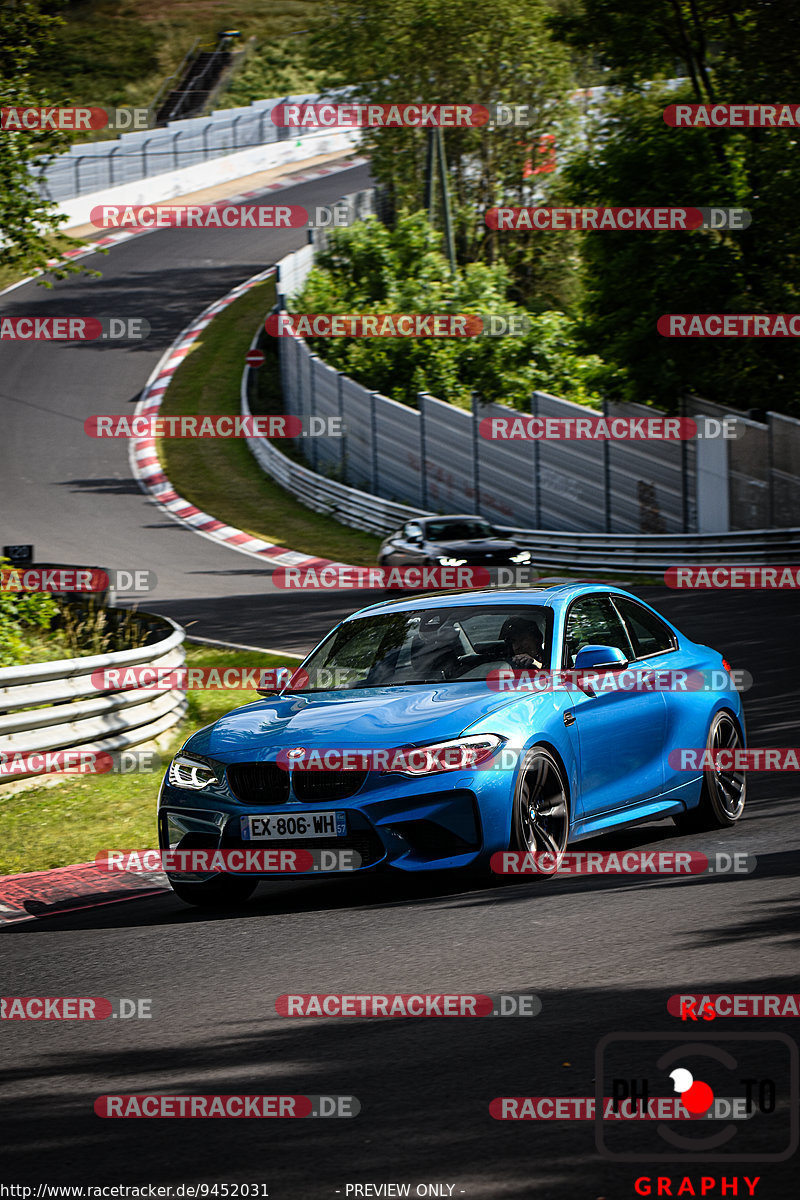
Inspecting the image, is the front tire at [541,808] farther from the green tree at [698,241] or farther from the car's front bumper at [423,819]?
the green tree at [698,241]

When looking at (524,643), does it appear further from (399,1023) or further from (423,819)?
(399,1023)

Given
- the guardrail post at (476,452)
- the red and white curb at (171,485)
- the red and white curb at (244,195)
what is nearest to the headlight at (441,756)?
the red and white curb at (171,485)

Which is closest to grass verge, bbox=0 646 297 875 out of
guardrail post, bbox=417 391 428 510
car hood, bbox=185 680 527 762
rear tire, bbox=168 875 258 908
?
rear tire, bbox=168 875 258 908

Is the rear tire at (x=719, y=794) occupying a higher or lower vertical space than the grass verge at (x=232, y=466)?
higher

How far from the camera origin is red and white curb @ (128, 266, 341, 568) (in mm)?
32125

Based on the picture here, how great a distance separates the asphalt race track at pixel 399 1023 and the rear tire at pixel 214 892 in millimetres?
110

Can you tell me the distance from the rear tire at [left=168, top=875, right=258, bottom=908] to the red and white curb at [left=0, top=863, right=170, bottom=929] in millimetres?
585

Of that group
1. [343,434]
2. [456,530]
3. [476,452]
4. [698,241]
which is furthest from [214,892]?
[343,434]

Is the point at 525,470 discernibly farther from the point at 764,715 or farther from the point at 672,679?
A: the point at 672,679

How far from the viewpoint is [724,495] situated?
1152 inches

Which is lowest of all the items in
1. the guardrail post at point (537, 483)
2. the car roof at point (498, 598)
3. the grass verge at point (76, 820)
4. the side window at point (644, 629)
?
the guardrail post at point (537, 483)

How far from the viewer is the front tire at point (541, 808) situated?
7.46 metres

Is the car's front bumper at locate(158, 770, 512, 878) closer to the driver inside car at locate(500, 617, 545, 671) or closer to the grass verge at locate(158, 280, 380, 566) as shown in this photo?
the driver inside car at locate(500, 617, 545, 671)

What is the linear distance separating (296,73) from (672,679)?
301 ft
